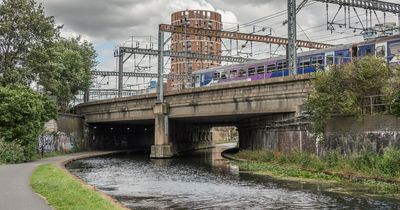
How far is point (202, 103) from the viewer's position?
46.2 metres

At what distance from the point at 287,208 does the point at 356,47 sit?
80.1 feet

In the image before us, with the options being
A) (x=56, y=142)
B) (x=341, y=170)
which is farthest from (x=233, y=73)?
(x=341, y=170)

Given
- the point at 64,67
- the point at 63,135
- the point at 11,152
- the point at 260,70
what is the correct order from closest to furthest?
1. the point at 11,152
2. the point at 260,70
3. the point at 64,67
4. the point at 63,135

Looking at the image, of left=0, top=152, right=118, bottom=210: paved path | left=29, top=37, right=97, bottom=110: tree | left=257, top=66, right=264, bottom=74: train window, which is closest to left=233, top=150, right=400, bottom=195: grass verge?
left=257, top=66, right=264, bottom=74: train window

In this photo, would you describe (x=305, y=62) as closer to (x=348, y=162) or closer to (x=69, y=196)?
(x=348, y=162)

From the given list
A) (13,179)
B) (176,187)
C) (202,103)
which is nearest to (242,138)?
(202,103)

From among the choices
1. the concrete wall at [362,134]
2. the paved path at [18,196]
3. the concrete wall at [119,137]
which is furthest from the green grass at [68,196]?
the concrete wall at [119,137]

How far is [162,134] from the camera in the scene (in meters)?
49.6

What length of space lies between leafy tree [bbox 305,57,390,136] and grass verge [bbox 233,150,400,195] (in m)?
2.56

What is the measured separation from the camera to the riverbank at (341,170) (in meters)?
22.8

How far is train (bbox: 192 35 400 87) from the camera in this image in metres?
35.3

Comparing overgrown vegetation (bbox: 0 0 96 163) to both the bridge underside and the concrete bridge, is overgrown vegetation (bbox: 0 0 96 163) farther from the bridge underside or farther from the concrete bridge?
the bridge underside

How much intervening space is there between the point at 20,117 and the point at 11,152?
332cm

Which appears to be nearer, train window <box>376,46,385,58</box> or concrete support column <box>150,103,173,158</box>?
train window <box>376,46,385,58</box>
